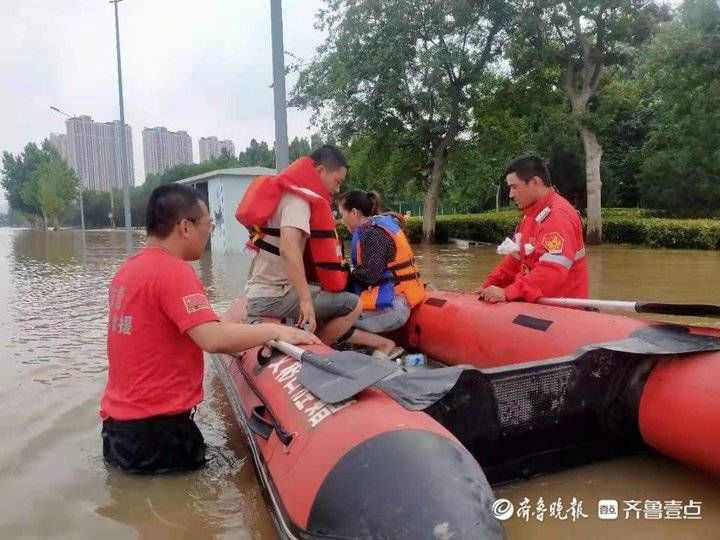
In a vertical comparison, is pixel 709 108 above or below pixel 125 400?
above

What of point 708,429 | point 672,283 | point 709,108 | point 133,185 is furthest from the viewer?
point 133,185

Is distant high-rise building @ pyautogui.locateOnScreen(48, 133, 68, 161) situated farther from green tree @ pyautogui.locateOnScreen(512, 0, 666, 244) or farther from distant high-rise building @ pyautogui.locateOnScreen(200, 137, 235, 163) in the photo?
green tree @ pyautogui.locateOnScreen(512, 0, 666, 244)

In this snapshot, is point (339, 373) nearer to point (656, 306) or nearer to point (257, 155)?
point (656, 306)

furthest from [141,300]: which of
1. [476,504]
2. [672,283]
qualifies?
[672,283]

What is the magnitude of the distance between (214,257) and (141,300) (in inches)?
548

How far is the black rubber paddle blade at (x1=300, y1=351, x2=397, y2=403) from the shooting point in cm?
230

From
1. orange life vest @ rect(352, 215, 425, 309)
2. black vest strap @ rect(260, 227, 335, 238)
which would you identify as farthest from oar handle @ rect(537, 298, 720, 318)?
black vest strap @ rect(260, 227, 335, 238)

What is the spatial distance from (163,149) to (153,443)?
68.5 metres

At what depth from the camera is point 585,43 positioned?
53.9ft

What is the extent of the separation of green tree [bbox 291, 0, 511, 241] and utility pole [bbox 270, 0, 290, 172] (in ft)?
37.0

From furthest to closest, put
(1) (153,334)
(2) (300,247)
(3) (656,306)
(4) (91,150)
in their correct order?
(4) (91,150), (2) (300,247), (3) (656,306), (1) (153,334)

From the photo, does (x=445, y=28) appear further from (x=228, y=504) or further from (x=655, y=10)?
(x=228, y=504)

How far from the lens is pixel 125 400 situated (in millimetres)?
2703

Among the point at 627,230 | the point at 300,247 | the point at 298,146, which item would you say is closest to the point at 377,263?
the point at 300,247
